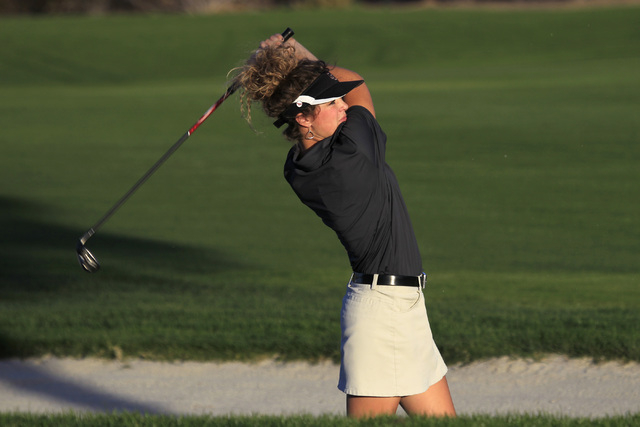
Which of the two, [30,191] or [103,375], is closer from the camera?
[103,375]

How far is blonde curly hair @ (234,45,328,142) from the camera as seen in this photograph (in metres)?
3.74

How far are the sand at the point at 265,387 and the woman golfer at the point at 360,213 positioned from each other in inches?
77.9

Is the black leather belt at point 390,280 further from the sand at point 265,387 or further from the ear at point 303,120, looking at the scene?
the sand at point 265,387

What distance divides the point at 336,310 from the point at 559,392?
2311 mm

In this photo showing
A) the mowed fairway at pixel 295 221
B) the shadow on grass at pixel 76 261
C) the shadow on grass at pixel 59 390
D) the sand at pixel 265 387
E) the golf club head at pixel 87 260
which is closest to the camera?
the golf club head at pixel 87 260

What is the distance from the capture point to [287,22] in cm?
4369

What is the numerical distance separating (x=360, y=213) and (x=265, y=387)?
2879mm

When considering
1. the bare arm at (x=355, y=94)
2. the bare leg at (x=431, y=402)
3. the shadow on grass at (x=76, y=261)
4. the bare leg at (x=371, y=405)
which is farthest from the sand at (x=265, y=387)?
the shadow on grass at (x=76, y=261)

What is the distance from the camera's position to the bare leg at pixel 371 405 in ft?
13.1

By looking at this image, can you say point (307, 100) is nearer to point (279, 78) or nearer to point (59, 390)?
point (279, 78)

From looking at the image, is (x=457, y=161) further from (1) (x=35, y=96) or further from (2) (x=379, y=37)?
(2) (x=379, y=37)

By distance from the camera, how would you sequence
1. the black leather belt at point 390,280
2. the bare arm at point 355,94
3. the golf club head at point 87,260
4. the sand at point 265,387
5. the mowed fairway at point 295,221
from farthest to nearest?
1. the mowed fairway at point 295,221
2. the sand at point 265,387
3. the golf club head at point 87,260
4. the bare arm at point 355,94
5. the black leather belt at point 390,280

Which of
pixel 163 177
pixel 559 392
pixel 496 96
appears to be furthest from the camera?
pixel 496 96

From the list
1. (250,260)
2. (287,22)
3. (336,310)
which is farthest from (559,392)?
(287,22)
